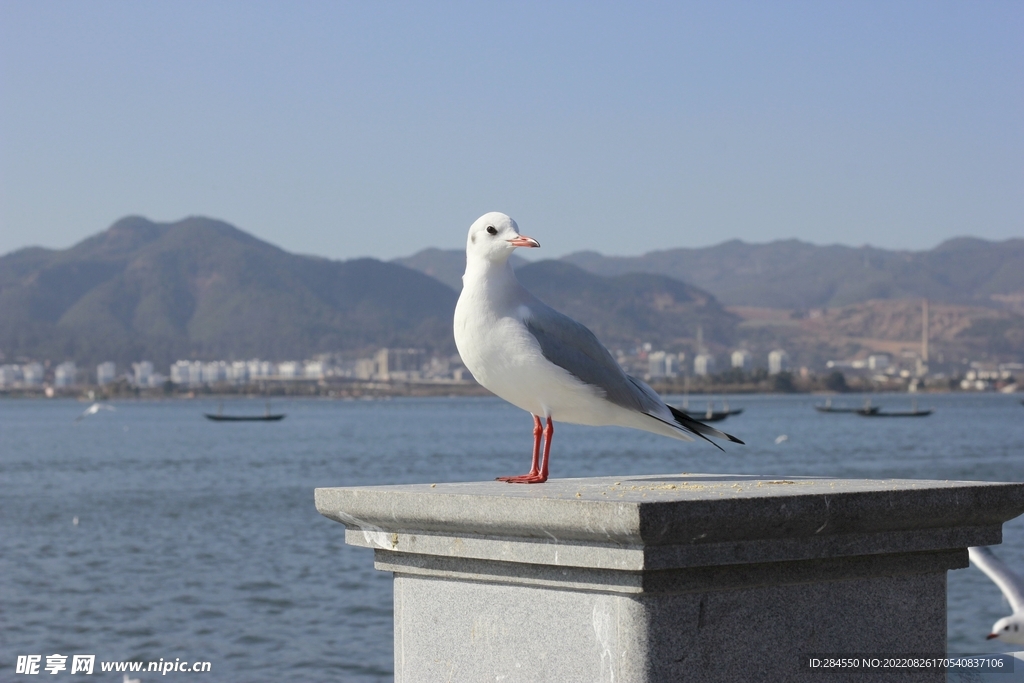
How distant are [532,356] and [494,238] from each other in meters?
0.38

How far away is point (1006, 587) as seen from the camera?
7.39 meters

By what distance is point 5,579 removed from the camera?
25531mm

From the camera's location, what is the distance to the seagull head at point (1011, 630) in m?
8.30

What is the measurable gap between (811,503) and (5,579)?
1012 inches

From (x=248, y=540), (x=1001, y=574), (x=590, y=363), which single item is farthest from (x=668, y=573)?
(x=248, y=540)

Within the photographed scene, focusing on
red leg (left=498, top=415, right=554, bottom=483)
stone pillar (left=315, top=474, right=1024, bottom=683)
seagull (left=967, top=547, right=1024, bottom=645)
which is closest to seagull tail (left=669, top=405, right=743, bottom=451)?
red leg (left=498, top=415, right=554, bottom=483)

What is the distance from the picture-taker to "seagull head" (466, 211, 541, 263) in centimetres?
377

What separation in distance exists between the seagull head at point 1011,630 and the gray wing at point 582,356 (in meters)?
5.45

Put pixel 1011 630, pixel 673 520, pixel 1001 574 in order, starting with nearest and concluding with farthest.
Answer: pixel 673 520, pixel 1001 574, pixel 1011 630

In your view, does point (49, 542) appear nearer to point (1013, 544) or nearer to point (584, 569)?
point (1013, 544)

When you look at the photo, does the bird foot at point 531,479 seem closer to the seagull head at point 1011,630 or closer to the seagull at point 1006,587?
the seagull at point 1006,587

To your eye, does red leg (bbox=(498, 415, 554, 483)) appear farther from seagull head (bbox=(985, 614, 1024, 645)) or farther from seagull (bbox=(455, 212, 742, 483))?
seagull head (bbox=(985, 614, 1024, 645))

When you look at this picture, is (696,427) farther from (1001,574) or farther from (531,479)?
(1001,574)

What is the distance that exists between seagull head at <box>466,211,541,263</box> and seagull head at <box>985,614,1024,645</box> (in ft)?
19.5
